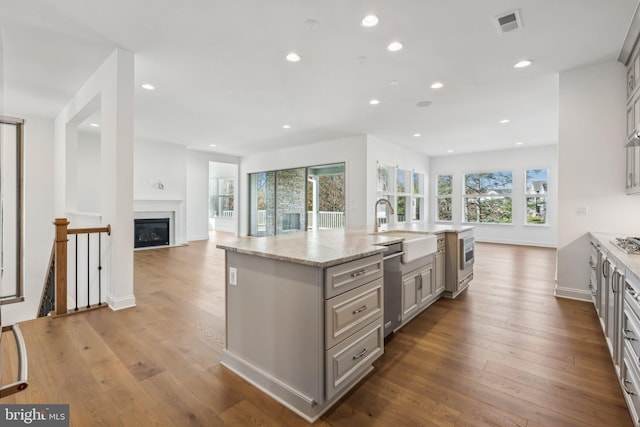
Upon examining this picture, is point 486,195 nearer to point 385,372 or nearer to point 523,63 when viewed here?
point 523,63

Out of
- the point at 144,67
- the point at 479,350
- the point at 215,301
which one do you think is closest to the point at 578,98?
the point at 479,350

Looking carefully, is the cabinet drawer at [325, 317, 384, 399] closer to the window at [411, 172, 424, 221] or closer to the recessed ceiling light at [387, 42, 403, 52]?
the recessed ceiling light at [387, 42, 403, 52]

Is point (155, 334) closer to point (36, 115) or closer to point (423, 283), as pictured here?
point (423, 283)

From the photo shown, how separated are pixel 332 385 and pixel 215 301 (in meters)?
2.31

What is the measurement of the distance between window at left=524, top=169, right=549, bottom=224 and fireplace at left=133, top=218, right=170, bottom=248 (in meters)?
10.2

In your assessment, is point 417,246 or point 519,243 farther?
point 519,243

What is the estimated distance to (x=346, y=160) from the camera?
7430mm

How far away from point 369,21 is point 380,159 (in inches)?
197

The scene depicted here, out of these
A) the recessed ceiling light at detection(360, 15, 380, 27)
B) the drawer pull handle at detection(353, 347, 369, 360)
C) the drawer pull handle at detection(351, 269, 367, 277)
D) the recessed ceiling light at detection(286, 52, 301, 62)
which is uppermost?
the recessed ceiling light at detection(286, 52, 301, 62)

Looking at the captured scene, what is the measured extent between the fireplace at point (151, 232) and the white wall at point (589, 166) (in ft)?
27.7

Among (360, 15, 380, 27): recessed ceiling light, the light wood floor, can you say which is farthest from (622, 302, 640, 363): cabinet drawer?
(360, 15, 380, 27): recessed ceiling light

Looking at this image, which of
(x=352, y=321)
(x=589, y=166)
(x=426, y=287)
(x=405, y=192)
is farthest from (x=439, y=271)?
(x=405, y=192)

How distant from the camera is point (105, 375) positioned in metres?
2.07

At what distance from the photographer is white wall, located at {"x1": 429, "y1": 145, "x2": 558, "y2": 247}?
26.5 feet
